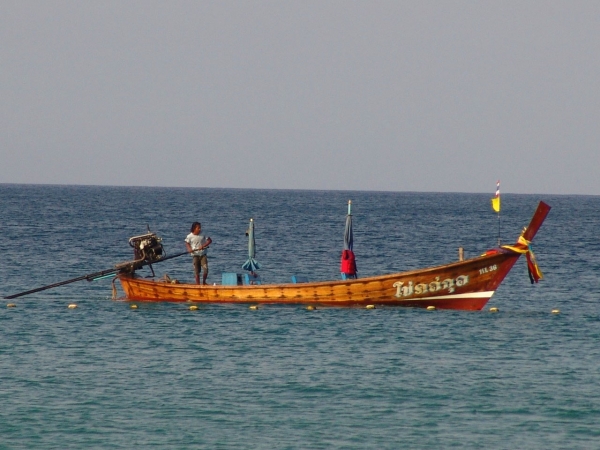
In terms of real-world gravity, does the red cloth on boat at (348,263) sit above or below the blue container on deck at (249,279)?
above

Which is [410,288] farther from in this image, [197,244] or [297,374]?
[297,374]

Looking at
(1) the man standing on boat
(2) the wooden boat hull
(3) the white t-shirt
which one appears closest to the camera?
Answer: (2) the wooden boat hull

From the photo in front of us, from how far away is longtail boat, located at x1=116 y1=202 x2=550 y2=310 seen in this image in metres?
28.6

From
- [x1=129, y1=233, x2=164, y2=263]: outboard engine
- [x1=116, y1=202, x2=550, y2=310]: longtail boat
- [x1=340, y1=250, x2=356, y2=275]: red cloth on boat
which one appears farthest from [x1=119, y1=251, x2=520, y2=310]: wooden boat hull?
[x1=129, y1=233, x2=164, y2=263]: outboard engine

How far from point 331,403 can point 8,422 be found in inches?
228

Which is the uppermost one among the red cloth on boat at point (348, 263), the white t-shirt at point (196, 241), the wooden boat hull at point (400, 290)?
the white t-shirt at point (196, 241)

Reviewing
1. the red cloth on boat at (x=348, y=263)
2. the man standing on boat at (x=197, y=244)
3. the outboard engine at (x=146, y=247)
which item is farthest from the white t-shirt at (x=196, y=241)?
the red cloth on boat at (x=348, y=263)

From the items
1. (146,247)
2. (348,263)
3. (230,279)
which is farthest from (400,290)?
(146,247)

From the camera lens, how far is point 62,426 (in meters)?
17.4

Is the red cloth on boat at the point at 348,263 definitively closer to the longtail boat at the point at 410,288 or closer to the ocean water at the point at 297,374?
the longtail boat at the point at 410,288

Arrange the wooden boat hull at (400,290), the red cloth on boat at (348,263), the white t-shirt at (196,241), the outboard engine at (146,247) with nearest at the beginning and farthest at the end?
the wooden boat hull at (400,290)
the white t-shirt at (196,241)
the red cloth on boat at (348,263)
the outboard engine at (146,247)

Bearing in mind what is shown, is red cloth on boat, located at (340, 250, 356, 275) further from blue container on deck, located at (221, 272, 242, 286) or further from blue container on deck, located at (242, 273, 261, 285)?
blue container on deck, located at (221, 272, 242, 286)

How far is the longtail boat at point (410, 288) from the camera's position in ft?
93.9

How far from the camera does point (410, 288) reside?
1162 inches
